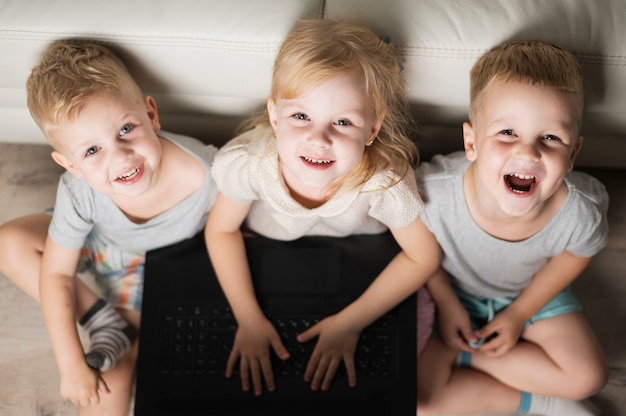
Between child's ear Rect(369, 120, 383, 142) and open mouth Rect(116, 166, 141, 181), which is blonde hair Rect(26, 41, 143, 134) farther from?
child's ear Rect(369, 120, 383, 142)

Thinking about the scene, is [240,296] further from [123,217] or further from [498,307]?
[498,307]

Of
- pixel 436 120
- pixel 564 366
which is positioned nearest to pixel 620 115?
pixel 436 120

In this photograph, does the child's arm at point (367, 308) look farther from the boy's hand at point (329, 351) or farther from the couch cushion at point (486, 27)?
the couch cushion at point (486, 27)

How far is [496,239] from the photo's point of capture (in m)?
1.32

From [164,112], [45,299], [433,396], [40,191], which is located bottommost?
[433,396]

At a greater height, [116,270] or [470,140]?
[470,140]

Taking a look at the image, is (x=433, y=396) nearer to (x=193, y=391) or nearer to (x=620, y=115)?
(x=193, y=391)

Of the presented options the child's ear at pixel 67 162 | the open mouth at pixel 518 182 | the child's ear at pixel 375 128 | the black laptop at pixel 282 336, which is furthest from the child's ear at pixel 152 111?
the open mouth at pixel 518 182

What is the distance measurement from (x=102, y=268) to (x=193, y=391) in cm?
37

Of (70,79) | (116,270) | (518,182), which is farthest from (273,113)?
(116,270)

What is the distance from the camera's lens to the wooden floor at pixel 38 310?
152cm

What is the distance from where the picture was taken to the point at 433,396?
4.79 ft

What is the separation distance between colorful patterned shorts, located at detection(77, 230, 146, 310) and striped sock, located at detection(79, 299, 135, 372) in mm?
32

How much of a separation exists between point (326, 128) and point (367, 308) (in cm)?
43
